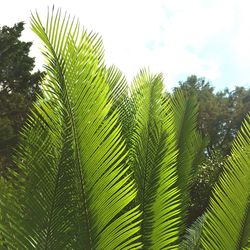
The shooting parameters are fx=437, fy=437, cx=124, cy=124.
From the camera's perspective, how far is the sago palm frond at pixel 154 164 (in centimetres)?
311

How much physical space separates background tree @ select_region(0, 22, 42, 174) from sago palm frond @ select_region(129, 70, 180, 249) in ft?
46.2

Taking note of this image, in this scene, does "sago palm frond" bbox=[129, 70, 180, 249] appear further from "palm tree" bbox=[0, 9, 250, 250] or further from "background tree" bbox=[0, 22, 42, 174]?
"background tree" bbox=[0, 22, 42, 174]

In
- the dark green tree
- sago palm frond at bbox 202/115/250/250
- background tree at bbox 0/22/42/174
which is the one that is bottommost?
sago palm frond at bbox 202/115/250/250

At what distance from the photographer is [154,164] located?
327 cm

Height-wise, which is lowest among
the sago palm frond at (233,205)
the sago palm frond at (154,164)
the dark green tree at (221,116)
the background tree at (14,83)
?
the sago palm frond at (233,205)

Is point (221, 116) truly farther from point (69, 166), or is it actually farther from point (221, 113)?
point (69, 166)

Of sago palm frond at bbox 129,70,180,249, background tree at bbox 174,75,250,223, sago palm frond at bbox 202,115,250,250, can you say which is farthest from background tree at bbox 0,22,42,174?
sago palm frond at bbox 202,115,250,250

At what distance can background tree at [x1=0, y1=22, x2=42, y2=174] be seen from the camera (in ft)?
59.1

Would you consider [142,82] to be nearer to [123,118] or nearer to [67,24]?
[123,118]

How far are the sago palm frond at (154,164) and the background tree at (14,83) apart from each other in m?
14.1

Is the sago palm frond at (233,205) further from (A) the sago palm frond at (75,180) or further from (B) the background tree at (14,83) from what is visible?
(B) the background tree at (14,83)

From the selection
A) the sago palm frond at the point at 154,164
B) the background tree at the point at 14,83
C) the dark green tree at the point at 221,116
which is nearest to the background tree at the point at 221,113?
the dark green tree at the point at 221,116

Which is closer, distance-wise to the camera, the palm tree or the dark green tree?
the palm tree

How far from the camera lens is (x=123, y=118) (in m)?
3.64
